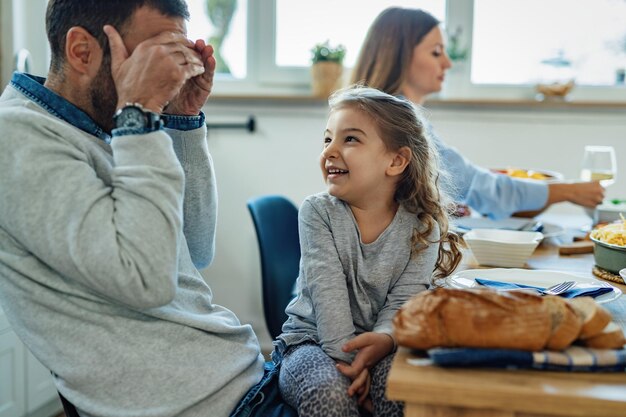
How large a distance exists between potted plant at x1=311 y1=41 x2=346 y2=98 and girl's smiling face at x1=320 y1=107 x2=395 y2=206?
1.70m

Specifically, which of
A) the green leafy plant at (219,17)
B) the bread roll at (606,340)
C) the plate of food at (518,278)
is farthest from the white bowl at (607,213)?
the green leafy plant at (219,17)

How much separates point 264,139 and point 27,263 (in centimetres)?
231

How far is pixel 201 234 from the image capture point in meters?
1.42

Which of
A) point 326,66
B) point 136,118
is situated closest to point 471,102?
point 326,66

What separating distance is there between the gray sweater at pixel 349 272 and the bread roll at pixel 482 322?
458 millimetres

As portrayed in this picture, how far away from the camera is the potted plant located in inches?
123

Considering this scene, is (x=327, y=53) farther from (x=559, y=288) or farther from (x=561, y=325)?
(x=561, y=325)

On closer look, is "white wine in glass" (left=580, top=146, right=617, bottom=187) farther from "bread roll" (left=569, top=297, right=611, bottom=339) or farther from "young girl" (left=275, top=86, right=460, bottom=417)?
"bread roll" (left=569, top=297, right=611, bottom=339)

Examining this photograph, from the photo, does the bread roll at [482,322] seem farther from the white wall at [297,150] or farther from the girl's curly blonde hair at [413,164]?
the white wall at [297,150]

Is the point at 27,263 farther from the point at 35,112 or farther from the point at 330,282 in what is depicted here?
the point at 330,282

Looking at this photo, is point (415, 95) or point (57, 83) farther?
point (415, 95)

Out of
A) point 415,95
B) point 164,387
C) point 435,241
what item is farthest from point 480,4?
point 164,387

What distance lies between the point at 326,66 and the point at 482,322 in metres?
2.45

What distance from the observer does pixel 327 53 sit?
123 inches
